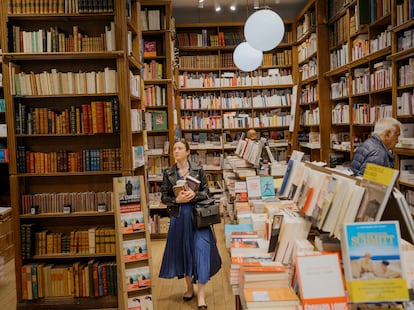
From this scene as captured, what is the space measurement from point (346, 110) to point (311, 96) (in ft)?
5.44

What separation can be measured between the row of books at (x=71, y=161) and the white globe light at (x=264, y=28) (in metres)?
1.87

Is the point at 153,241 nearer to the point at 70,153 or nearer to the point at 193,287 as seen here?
the point at 193,287

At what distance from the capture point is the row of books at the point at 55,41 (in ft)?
14.8

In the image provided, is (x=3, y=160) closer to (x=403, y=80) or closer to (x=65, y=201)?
(x=65, y=201)

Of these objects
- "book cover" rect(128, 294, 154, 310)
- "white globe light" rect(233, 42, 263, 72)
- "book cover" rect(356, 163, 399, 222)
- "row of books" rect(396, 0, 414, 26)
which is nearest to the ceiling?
"white globe light" rect(233, 42, 263, 72)

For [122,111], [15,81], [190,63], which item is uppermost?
[190,63]

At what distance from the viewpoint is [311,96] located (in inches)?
344

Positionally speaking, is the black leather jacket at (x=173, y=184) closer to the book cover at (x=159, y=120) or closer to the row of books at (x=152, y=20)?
the book cover at (x=159, y=120)

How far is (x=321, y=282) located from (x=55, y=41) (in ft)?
12.0

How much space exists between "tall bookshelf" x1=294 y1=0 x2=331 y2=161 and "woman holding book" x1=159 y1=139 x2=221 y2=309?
3.45m

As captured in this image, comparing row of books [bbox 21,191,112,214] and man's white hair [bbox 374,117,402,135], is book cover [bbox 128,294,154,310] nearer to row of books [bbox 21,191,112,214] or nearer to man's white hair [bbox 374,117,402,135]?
row of books [bbox 21,191,112,214]

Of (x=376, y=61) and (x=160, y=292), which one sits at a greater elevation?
(x=376, y=61)

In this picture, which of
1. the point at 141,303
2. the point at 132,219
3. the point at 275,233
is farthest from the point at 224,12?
the point at 275,233

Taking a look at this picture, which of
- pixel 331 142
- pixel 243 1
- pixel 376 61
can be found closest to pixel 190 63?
pixel 243 1
